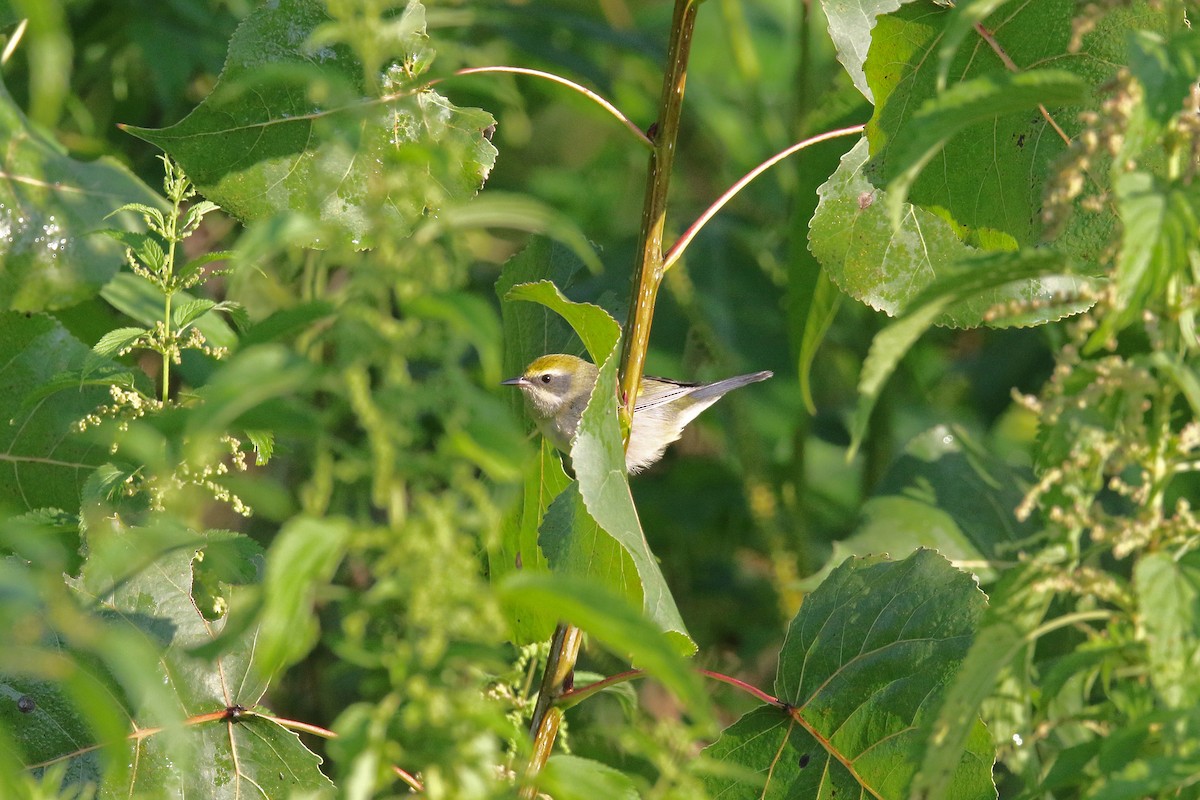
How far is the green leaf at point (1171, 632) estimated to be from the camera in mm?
1144

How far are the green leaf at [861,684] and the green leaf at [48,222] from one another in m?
1.59

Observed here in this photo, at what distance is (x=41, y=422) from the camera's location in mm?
2402

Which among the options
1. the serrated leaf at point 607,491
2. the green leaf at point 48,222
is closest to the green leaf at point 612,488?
the serrated leaf at point 607,491

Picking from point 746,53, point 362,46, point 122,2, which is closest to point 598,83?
point 746,53

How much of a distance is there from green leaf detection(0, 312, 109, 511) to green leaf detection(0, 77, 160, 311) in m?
0.07

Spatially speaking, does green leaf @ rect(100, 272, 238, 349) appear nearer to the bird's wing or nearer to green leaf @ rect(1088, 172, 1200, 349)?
green leaf @ rect(1088, 172, 1200, 349)

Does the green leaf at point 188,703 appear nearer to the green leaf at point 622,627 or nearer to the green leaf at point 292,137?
the green leaf at point 292,137

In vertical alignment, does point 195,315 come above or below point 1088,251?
below

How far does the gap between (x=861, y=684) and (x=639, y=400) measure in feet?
10.7

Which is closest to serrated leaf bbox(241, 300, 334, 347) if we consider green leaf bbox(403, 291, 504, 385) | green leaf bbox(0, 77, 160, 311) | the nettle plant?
the nettle plant

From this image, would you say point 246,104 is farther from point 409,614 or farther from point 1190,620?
point 1190,620

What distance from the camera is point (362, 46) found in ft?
3.38

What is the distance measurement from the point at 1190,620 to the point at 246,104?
1.78 metres

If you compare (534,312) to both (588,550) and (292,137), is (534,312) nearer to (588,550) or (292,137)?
(292,137)
